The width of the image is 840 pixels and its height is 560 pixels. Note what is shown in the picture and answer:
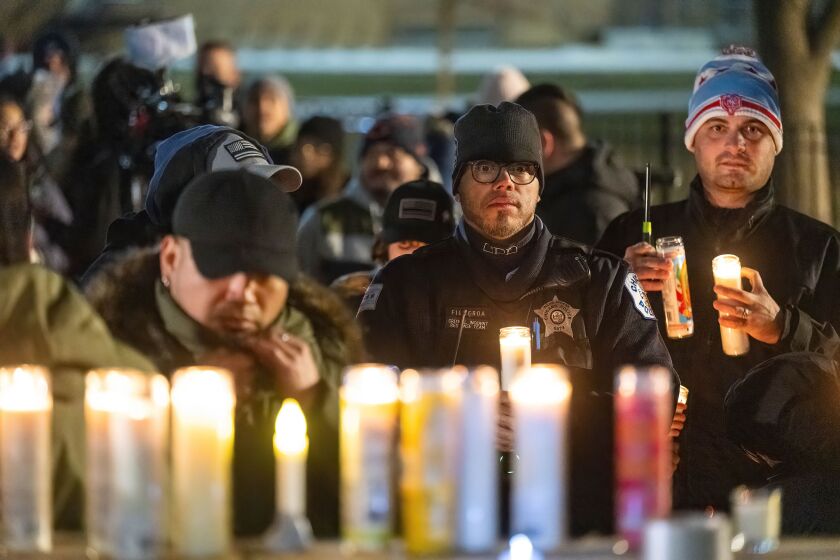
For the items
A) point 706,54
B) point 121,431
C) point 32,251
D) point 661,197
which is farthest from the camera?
point 706,54

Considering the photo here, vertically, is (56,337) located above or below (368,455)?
above

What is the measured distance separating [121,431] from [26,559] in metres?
0.39

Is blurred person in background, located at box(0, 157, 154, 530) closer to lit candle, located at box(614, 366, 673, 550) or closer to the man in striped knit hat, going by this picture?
lit candle, located at box(614, 366, 673, 550)

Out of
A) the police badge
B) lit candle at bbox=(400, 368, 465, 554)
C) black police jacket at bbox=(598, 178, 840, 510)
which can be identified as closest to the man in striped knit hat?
black police jacket at bbox=(598, 178, 840, 510)

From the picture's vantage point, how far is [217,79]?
9.39m

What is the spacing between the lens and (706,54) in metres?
17.6

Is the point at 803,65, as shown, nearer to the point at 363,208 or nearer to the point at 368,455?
the point at 363,208

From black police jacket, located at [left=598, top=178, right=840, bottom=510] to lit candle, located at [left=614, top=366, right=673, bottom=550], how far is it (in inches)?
103

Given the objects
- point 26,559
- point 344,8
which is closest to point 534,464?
point 26,559

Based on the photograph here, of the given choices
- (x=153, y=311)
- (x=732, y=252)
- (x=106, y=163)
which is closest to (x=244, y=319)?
(x=153, y=311)

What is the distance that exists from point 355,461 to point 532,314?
2.27 meters

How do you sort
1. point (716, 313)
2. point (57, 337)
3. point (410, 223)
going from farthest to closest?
1. point (410, 223)
2. point (716, 313)
3. point (57, 337)

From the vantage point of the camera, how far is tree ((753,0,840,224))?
367 inches

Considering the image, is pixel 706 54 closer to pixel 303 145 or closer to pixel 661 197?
pixel 661 197
